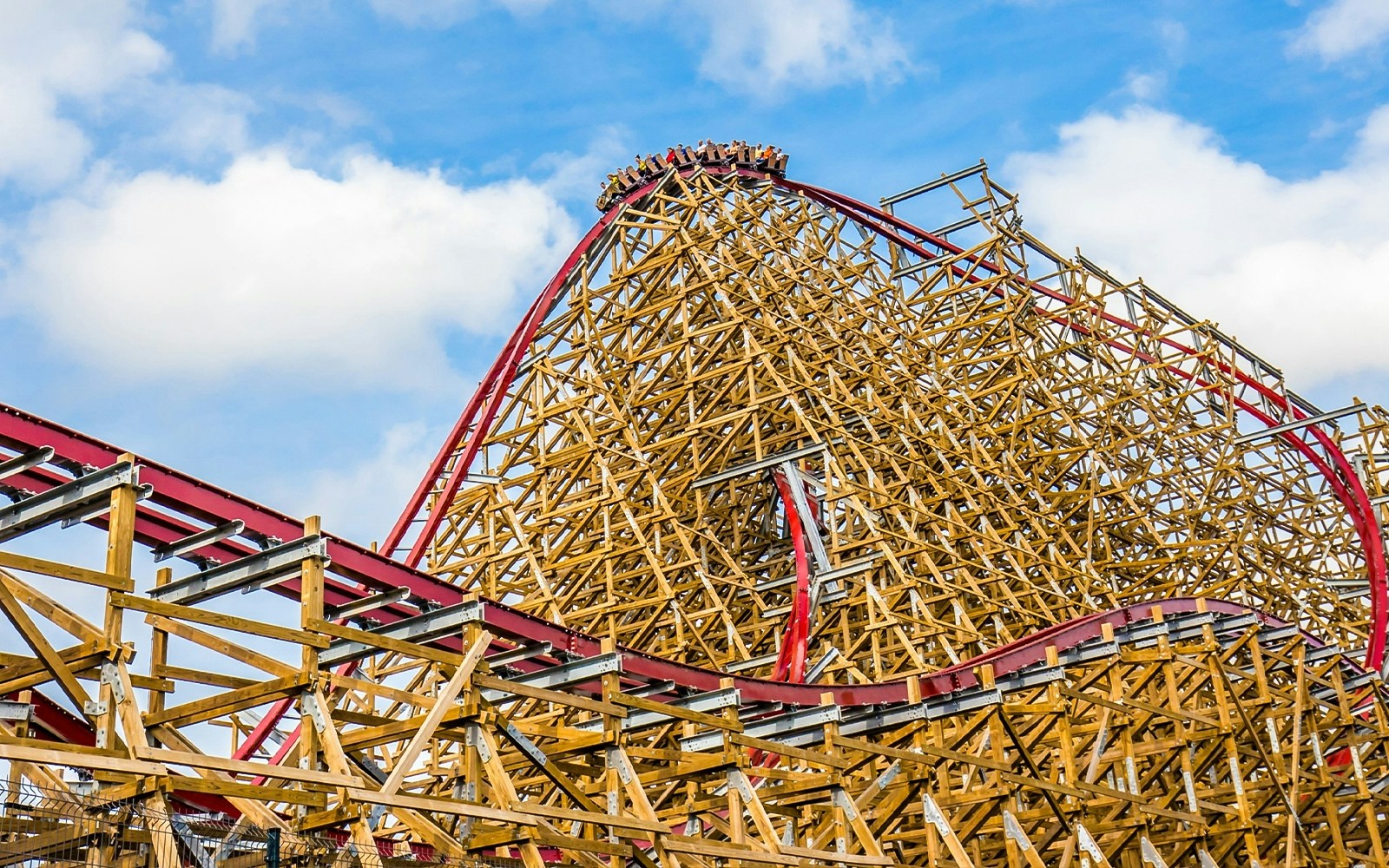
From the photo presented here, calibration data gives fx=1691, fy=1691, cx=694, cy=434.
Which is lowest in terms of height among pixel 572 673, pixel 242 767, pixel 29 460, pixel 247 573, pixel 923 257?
pixel 242 767

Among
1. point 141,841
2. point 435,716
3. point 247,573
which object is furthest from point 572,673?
point 141,841

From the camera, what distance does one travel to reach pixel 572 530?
687 inches

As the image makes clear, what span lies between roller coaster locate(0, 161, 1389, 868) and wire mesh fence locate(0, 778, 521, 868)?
34 mm

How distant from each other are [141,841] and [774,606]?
11870 millimetres

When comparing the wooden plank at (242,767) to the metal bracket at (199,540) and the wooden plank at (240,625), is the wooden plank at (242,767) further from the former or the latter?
the metal bracket at (199,540)

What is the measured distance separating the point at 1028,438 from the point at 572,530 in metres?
6.40

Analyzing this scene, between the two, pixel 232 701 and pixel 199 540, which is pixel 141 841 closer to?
pixel 232 701

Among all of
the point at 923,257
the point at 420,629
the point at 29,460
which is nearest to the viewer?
the point at 29,460

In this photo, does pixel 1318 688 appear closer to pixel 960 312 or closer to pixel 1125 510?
pixel 1125 510

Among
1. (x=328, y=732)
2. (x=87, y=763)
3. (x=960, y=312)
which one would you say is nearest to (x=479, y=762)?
(x=328, y=732)

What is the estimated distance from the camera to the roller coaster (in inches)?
353

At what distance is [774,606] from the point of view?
19203mm

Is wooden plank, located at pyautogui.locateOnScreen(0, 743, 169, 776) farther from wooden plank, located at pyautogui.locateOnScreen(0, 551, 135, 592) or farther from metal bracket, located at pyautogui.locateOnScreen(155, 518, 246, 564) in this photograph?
metal bracket, located at pyautogui.locateOnScreen(155, 518, 246, 564)

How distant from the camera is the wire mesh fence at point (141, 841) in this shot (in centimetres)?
763
